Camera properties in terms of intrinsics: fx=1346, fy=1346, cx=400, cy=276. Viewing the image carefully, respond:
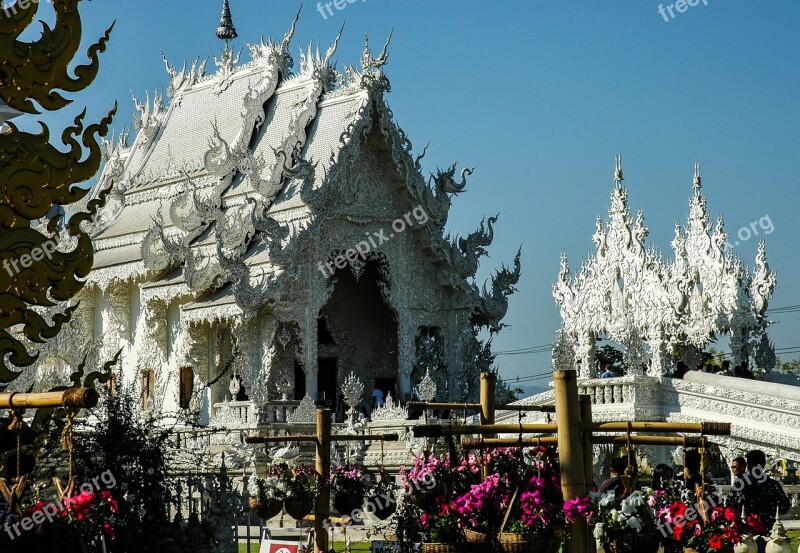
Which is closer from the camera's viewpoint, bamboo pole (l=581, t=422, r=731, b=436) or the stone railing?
bamboo pole (l=581, t=422, r=731, b=436)

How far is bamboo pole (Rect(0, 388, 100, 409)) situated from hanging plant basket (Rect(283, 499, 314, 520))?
27.3 feet

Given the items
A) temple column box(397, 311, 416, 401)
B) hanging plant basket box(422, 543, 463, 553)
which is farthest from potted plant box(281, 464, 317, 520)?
temple column box(397, 311, 416, 401)

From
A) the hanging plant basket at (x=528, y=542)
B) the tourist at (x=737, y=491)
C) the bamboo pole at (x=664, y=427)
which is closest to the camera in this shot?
the bamboo pole at (x=664, y=427)

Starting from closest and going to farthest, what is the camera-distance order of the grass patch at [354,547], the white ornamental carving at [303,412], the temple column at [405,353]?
the grass patch at [354,547]
the white ornamental carving at [303,412]
the temple column at [405,353]

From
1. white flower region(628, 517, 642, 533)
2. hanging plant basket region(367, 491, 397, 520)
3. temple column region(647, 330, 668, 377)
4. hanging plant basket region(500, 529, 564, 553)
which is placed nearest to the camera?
white flower region(628, 517, 642, 533)

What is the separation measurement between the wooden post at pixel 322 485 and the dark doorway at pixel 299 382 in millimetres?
14809

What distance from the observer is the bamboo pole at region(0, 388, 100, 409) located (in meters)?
4.03

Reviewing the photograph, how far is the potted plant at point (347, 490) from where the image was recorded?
12519 mm

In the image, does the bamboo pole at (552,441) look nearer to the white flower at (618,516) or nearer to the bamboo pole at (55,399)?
the white flower at (618,516)

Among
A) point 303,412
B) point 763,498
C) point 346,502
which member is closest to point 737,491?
point 763,498

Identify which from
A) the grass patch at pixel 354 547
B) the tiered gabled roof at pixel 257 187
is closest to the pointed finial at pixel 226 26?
the tiered gabled roof at pixel 257 187

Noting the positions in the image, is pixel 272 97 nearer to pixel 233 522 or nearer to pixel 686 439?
pixel 233 522

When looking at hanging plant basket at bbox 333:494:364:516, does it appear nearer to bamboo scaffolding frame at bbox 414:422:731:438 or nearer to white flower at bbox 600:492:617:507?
bamboo scaffolding frame at bbox 414:422:731:438

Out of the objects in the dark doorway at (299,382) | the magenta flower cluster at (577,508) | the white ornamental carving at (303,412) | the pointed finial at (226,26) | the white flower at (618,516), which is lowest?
the white flower at (618,516)
